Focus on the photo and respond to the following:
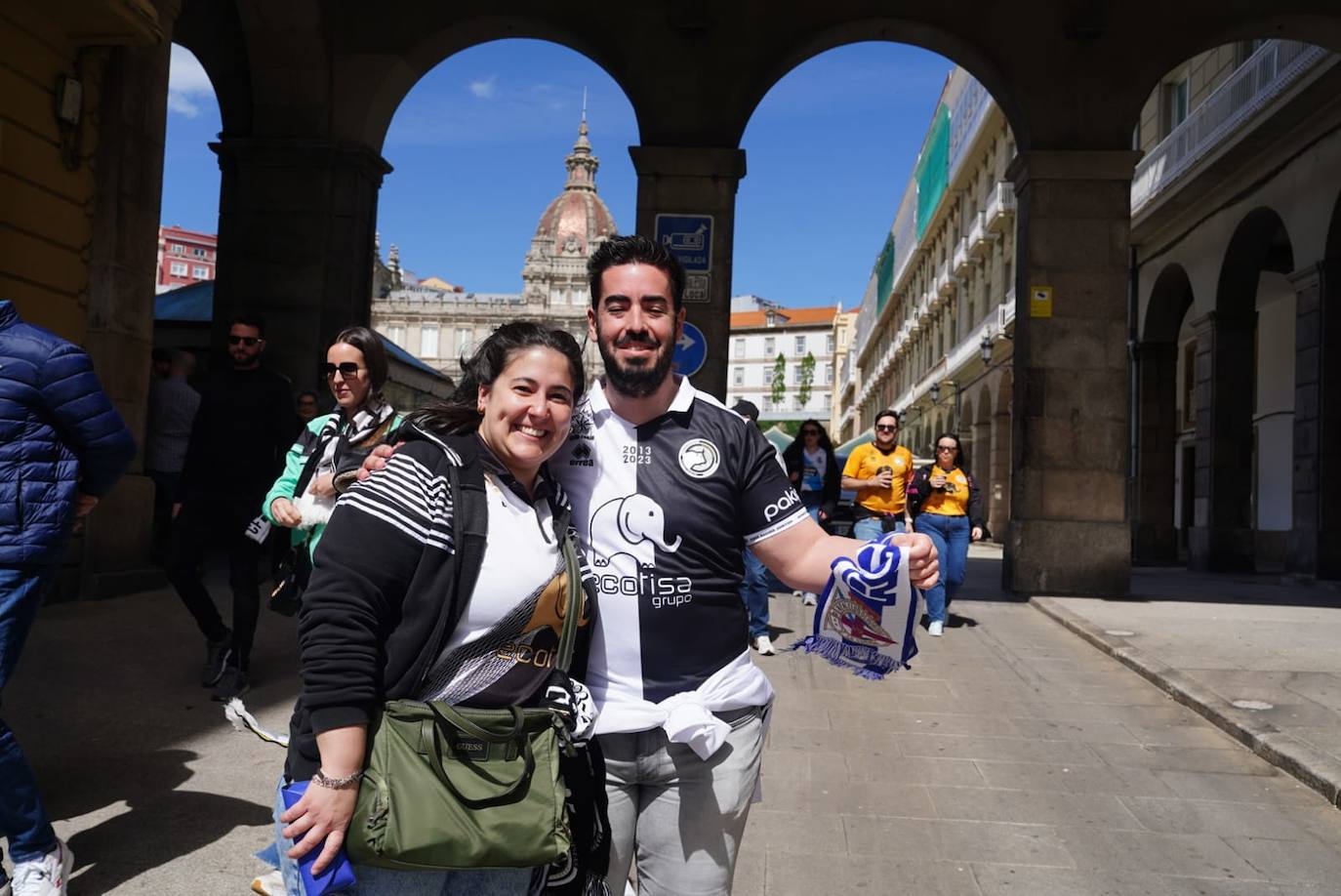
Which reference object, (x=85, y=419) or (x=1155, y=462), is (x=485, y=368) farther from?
(x=1155, y=462)

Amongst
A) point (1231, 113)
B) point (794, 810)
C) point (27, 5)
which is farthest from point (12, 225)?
point (1231, 113)

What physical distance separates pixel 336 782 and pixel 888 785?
3.70 meters

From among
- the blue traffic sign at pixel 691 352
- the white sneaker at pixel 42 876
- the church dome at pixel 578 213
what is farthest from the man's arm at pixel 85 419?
the church dome at pixel 578 213

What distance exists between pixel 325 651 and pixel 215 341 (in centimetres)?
1168

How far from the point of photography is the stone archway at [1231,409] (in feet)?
58.3

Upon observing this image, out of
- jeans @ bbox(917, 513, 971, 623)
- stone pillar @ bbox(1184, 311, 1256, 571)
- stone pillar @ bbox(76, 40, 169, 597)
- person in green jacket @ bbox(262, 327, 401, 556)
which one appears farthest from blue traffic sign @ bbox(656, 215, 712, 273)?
stone pillar @ bbox(1184, 311, 1256, 571)

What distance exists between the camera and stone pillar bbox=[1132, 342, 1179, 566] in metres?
20.7

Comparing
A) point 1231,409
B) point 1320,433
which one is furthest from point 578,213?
point 1320,433

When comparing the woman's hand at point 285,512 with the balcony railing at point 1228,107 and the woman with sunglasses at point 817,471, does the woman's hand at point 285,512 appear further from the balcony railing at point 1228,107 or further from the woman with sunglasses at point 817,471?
the balcony railing at point 1228,107

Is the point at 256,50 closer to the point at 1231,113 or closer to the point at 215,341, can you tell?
the point at 215,341

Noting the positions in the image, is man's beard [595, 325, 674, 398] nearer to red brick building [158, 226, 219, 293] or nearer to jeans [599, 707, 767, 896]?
jeans [599, 707, 767, 896]

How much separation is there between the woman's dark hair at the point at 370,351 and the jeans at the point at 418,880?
2.79 m

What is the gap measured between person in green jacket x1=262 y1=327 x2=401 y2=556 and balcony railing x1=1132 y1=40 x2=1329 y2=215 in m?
12.0

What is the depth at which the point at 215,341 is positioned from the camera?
41.1 ft
